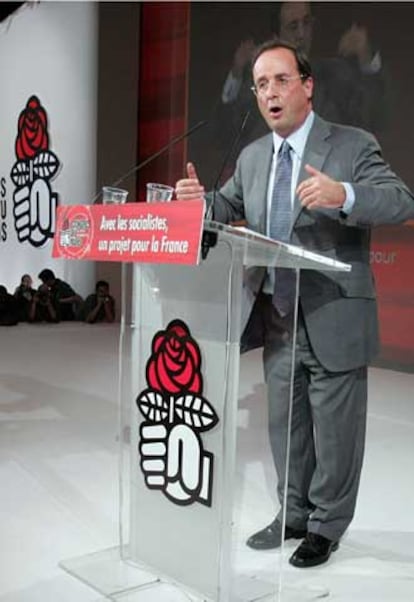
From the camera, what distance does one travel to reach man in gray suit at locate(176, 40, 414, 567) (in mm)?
1924

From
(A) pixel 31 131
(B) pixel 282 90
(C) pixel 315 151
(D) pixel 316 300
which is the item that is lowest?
(D) pixel 316 300

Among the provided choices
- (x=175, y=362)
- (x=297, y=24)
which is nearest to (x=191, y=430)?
(x=175, y=362)

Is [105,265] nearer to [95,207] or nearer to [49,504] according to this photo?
[49,504]

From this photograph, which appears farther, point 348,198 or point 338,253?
point 338,253

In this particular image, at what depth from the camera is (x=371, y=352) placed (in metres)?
2.10

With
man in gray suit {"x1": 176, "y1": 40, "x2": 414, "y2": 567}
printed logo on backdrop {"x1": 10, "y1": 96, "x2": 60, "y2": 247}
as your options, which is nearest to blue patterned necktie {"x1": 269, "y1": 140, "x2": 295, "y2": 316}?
man in gray suit {"x1": 176, "y1": 40, "x2": 414, "y2": 567}

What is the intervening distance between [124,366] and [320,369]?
535 millimetres

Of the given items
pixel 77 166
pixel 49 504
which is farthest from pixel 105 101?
pixel 49 504

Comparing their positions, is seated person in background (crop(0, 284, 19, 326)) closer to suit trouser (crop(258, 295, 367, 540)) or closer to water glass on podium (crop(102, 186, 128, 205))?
suit trouser (crop(258, 295, 367, 540))

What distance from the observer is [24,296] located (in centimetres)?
891

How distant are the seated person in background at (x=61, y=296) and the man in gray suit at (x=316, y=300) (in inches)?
278

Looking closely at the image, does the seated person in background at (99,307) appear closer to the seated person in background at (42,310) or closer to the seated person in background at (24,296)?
the seated person in background at (42,310)

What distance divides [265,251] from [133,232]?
292 mm

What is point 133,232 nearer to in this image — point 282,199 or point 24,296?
point 282,199
